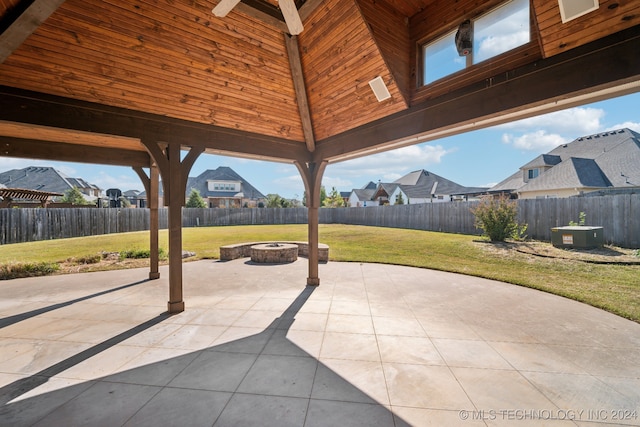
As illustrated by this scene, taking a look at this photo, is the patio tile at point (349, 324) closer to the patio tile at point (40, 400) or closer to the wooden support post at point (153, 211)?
the patio tile at point (40, 400)

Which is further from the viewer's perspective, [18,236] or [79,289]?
[18,236]

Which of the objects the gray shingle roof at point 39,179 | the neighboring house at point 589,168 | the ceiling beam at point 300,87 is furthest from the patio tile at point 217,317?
the gray shingle roof at point 39,179

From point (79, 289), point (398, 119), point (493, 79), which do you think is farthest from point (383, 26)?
point (79, 289)

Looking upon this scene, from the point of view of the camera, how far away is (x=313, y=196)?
6.29 m

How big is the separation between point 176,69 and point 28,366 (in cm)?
440

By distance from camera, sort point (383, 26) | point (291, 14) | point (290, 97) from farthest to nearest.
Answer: point (290, 97), point (383, 26), point (291, 14)

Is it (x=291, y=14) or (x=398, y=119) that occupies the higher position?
(x=291, y=14)

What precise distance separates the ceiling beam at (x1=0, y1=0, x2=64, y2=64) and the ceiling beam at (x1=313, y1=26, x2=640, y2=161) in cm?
431

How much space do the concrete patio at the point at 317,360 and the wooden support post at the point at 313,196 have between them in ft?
2.75

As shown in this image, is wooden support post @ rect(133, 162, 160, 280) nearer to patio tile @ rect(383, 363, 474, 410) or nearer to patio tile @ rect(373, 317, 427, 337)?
patio tile @ rect(373, 317, 427, 337)

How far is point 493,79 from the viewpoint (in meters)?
3.22

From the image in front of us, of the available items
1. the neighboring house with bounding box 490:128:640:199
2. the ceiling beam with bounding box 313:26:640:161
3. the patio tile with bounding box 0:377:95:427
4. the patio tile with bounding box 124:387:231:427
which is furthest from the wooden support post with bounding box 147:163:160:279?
the neighboring house with bounding box 490:128:640:199

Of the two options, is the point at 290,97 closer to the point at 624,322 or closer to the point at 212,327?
the point at 212,327

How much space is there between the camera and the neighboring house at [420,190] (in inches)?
1380
